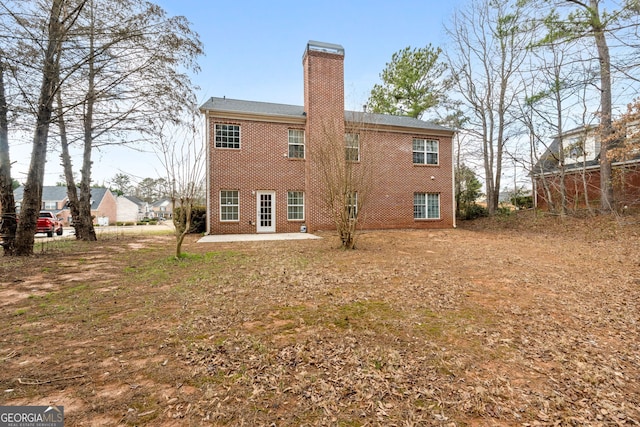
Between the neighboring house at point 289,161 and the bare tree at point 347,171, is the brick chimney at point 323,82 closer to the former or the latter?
the neighboring house at point 289,161

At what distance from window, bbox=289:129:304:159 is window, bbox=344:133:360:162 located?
6069 mm

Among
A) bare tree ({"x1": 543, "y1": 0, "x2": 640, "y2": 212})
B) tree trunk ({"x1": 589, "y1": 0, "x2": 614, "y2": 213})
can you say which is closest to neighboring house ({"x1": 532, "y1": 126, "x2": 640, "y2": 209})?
tree trunk ({"x1": 589, "y1": 0, "x2": 614, "y2": 213})

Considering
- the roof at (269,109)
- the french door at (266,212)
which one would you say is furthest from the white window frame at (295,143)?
the french door at (266,212)

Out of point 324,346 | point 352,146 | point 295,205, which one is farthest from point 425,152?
point 324,346

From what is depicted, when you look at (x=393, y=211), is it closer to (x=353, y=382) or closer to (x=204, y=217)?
(x=204, y=217)

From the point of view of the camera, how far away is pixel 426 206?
631 inches

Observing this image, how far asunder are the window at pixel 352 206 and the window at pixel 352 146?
3.36 feet

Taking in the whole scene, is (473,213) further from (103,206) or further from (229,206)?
(103,206)

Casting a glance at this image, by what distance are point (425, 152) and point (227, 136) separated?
10.8 metres

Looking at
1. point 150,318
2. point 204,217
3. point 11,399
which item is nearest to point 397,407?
point 11,399

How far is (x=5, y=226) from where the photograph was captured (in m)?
7.22

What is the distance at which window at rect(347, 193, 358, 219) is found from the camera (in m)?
7.72

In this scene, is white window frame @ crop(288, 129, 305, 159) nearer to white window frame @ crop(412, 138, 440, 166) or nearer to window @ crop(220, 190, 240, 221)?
window @ crop(220, 190, 240, 221)

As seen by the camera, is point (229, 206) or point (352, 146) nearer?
point (352, 146)
